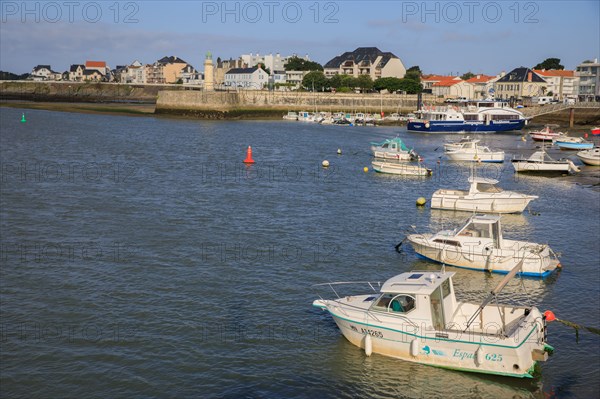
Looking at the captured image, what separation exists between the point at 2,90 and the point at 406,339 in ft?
581

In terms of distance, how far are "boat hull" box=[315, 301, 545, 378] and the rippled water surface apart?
0.30 meters

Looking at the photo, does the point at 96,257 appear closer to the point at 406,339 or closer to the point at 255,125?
the point at 406,339

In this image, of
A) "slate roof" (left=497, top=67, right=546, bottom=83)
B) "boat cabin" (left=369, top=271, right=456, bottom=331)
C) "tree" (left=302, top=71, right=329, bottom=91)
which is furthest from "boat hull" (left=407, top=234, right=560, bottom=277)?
"tree" (left=302, top=71, right=329, bottom=91)

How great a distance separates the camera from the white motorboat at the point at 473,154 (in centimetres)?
5675

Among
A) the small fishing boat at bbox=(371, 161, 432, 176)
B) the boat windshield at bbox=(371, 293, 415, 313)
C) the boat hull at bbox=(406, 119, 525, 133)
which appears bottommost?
the boat windshield at bbox=(371, 293, 415, 313)

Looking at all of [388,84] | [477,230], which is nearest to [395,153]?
[477,230]

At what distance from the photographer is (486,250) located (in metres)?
24.1

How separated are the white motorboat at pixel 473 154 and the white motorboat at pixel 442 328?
1595 inches

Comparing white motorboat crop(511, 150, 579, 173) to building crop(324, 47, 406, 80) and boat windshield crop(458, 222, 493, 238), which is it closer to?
boat windshield crop(458, 222, 493, 238)

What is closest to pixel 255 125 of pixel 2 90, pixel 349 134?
pixel 349 134

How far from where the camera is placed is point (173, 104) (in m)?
114

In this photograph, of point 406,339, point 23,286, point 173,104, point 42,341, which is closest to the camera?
point 406,339

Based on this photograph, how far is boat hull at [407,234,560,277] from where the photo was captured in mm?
23531

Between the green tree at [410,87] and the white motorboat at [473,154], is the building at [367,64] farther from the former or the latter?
the white motorboat at [473,154]
